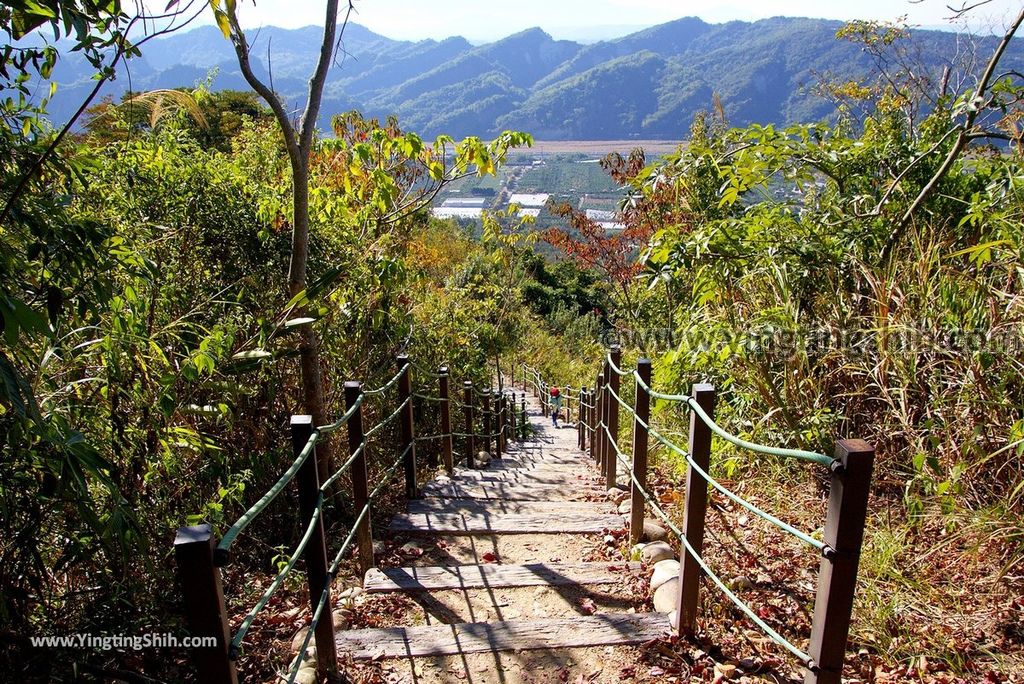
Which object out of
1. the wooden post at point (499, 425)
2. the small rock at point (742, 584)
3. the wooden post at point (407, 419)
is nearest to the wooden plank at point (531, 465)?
the wooden post at point (499, 425)

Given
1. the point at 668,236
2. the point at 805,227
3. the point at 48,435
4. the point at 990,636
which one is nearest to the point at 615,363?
the point at 668,236

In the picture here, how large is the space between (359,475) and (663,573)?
1.56 metres

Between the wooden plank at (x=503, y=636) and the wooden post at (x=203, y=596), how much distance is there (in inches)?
45.1

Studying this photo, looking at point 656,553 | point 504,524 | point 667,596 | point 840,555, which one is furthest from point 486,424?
point 840,555

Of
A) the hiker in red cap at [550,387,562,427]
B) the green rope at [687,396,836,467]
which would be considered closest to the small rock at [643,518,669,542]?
the green rope at [687,396,836,467]

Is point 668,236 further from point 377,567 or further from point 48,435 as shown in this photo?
point 48,435

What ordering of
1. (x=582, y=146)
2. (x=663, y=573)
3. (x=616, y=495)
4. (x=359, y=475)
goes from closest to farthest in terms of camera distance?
1. (x=663, y=573)
2. (x=359, y=475)
3. (x=616, y=495)
4. (x=582, y=146)

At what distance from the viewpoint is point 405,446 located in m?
4.38

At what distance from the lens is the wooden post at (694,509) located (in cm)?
248

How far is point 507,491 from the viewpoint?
5234mm

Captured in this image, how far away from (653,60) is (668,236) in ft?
674

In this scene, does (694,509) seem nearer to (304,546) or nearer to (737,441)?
(737,441)

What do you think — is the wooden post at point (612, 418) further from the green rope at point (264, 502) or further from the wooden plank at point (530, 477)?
the green rope at point (264, 502)

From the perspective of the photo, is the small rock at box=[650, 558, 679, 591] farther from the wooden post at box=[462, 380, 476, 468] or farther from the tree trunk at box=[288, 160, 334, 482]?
the wooden post at box=[462, 380, 476, 468]
